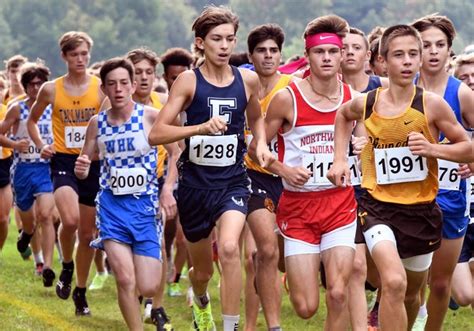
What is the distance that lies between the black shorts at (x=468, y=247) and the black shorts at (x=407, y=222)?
1.99 m

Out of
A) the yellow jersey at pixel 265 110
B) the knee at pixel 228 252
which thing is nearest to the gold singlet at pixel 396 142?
the knee at pixel 228 252

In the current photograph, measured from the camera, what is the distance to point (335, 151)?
30.1 feet

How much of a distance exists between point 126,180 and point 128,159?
A: 7.1 inches

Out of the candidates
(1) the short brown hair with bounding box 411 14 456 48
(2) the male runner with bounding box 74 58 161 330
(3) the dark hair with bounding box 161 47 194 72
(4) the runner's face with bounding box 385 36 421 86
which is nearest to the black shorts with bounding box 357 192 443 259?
(4) the runner's face with bounding box 385 36 421 86

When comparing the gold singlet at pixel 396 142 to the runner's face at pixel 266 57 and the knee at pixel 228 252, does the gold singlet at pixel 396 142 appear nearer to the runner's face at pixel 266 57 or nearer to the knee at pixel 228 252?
the knee at pixel 228 252

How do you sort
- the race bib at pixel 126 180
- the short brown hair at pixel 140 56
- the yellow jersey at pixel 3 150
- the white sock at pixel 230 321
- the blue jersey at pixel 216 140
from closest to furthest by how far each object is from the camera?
the white sock at pixel 230 321 → the blue jersey at pixel 216 140 → the race bib at pixel 126 180 → the short brown hair at pixel 140 56 → the yellow jersey at pixel 3 150

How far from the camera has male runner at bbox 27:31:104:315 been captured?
12594mm

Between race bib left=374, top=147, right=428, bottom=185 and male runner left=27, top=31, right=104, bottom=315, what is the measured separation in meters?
4.32

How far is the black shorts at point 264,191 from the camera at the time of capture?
10.8 m

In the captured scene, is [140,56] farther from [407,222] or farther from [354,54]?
[407,222]

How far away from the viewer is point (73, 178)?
13.0 m

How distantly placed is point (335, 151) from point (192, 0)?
8733 centimetres

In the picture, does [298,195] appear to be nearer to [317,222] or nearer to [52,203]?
[317,222]

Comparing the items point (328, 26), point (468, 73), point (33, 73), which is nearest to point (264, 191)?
point (328, 26)
